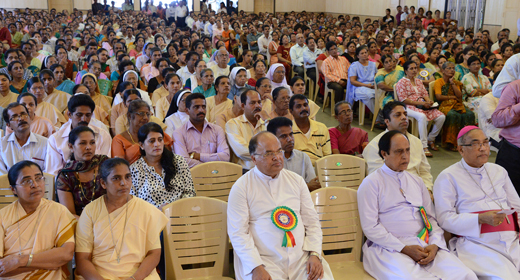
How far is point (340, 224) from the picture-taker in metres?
2.55

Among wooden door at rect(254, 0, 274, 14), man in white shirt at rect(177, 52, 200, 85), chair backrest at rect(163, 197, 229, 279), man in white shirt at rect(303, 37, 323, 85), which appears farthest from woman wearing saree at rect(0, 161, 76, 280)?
wooden door at rect(254, 0, 274, 14)

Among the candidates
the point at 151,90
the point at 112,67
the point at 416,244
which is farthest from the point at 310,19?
the point at 416,244

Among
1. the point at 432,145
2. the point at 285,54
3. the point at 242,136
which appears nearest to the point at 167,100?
the point at 242,136

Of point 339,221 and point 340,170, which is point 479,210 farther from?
point 340,170

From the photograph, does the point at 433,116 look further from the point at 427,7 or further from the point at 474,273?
the point at 427,7

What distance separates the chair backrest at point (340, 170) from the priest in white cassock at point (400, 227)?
22.8 inches

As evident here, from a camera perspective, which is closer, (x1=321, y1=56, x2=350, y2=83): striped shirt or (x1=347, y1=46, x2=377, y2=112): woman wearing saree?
(x1=347, y1=46, x2=377, y2=112): woman wearing saree

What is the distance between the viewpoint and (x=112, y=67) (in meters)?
7.11

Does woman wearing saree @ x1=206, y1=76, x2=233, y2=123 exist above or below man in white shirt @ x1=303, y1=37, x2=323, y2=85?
below

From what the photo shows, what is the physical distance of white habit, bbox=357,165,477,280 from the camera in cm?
233

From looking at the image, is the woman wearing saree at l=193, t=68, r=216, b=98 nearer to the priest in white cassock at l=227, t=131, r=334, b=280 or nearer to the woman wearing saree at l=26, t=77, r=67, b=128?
the woman wearing saree at l=26, t=77, r=67, b=128

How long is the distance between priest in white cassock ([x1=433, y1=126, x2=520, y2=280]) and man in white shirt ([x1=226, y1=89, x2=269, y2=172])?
1.56m

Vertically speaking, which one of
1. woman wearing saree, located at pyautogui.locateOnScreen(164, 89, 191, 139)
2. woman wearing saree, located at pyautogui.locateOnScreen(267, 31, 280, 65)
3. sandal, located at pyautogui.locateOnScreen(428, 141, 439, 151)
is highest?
woman wearing saree, located at pyautogui.locateOnScreen(267, 31, 280, 65)

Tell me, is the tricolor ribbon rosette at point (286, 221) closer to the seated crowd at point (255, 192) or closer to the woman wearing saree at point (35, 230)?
the seated crowd at point (255, 192)
